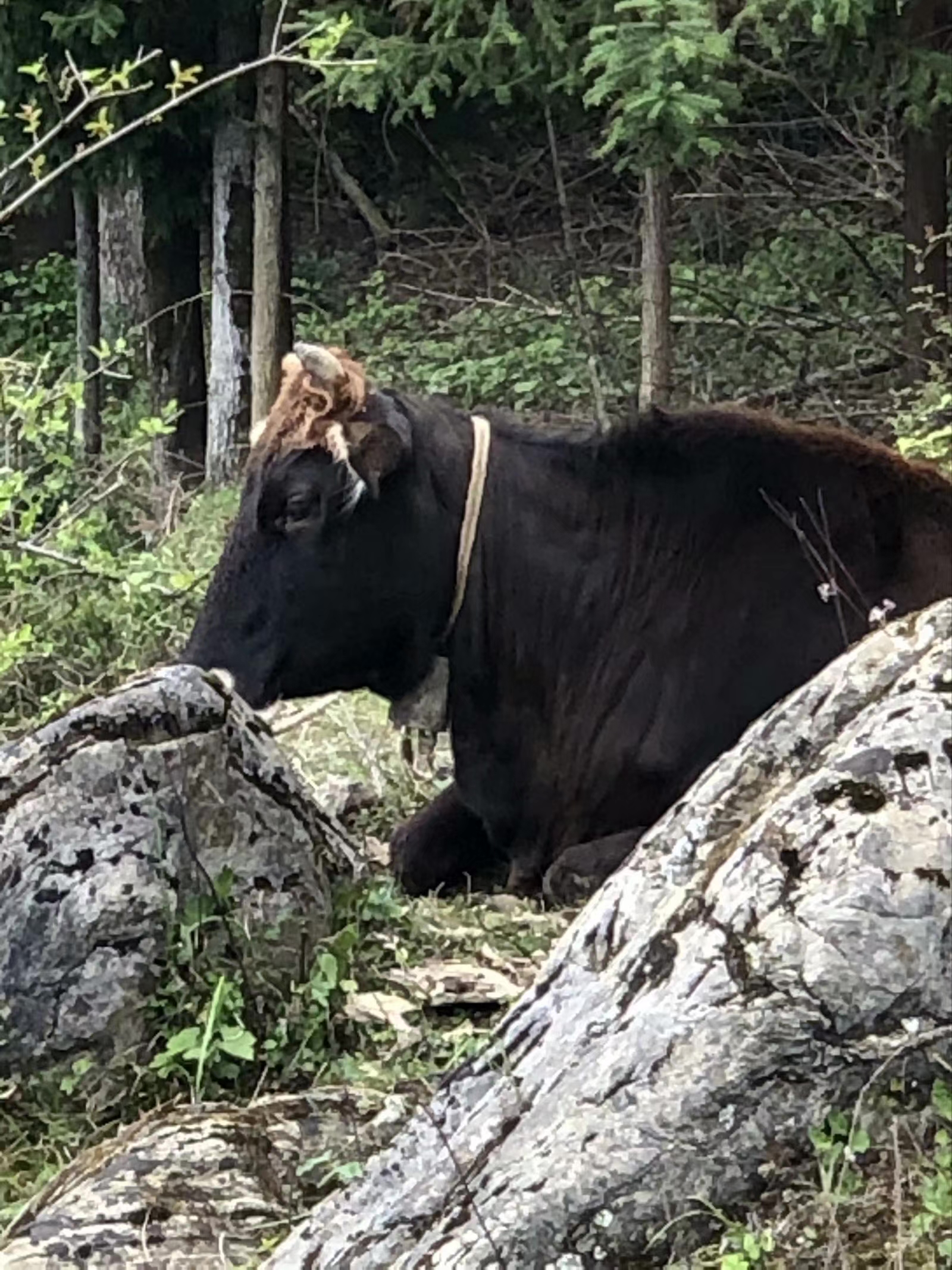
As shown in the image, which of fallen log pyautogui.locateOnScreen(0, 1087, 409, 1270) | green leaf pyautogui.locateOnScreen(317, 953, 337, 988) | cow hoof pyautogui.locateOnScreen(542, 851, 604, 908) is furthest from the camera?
cow hoof pyautogui.locateOnScreen(542, 851, 604, 908)

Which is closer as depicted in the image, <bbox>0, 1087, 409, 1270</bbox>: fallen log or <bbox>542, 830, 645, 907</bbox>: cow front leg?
<bbox>0, 1087, 409, 1270</bbox>: fallen log

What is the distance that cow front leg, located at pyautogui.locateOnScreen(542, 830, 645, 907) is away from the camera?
5184mm

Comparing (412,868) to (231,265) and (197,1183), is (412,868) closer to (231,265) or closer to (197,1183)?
(197,1183)

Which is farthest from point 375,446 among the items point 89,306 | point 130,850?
point 89,306

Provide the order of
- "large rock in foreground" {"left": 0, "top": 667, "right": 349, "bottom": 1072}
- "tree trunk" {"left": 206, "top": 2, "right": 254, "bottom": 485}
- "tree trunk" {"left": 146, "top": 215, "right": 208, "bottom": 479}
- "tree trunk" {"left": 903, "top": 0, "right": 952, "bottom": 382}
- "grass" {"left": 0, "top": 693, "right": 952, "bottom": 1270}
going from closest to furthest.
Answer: "grass" {"left": 0, "top": 693, "right": 952, "bottom": 1270}, "large rock in foreground" {"left": 0, "top": 667, "right": 349, "bottom": 1072}, "tree trunk" {"left": 903, "top": 0, "right": 952, "bottom": 382}, "tree trunk" {"left": 206, "top": 2, "right": 254, "bottom": 485}, "tree trunk" {"left": 146, "top": 215, "right": 208, "bottom": 479}

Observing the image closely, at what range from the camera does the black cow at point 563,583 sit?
532 cm

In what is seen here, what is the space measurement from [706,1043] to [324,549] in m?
2.99

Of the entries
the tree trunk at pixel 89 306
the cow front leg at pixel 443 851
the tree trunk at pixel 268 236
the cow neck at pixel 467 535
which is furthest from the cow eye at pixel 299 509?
the tree trunk at pixel 89 306

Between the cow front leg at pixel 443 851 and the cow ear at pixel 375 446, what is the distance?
3.40ft

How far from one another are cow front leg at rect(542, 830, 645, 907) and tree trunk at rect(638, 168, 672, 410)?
16.3ft

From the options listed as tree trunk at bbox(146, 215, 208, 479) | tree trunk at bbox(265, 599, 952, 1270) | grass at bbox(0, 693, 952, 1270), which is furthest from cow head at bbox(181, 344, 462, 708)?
tree trunk at bbox(146, 215, 208, 479)

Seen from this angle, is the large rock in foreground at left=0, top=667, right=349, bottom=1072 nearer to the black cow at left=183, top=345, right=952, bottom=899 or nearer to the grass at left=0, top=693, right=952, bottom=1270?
the grass at left=0, top=693, right=952, bottom=1270

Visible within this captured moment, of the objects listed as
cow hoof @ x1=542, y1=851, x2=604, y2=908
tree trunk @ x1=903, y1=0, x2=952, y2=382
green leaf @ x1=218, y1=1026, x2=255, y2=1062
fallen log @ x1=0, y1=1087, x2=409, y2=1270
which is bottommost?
cow hoof @ x1=542, y1=851, x2=604, y2=908

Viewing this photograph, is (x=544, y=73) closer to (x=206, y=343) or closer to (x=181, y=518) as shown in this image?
(x=181, y=518)
